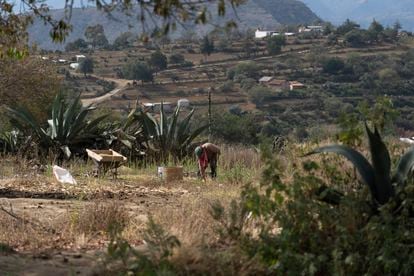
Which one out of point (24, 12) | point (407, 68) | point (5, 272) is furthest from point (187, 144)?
point (407, 68)

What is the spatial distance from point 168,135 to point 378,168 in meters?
9.90

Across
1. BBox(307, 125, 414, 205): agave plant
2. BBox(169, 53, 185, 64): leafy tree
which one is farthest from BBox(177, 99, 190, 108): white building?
BBox(169, 53, 185, 64): leafy tree

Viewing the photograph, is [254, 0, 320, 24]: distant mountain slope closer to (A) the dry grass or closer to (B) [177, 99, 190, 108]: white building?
(B) [177, 99, 190, 108]: white building

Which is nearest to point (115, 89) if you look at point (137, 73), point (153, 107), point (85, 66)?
point (137, 73)

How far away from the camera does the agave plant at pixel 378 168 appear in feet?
18.7

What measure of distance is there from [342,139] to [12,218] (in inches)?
124

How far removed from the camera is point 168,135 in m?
15.5

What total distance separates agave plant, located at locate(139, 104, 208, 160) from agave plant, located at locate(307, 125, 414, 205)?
9596mm

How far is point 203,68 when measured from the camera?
218 feet

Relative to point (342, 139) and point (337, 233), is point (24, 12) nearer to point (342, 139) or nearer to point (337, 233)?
point (342, 139)

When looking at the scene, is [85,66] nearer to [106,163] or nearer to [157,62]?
[157,62]

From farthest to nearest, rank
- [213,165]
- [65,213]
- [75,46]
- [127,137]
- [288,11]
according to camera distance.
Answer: [288,11] < [75,46] < [127,137] < [213,165] < [65,213]

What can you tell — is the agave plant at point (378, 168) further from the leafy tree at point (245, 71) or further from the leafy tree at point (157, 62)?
the leafy tree at point (157, 62)

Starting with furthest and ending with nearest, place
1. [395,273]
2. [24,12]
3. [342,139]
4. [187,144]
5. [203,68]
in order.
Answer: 1. [203,68]
2. [187,144]
3. [24,12]
4. [342,139]
5. [395,273]
